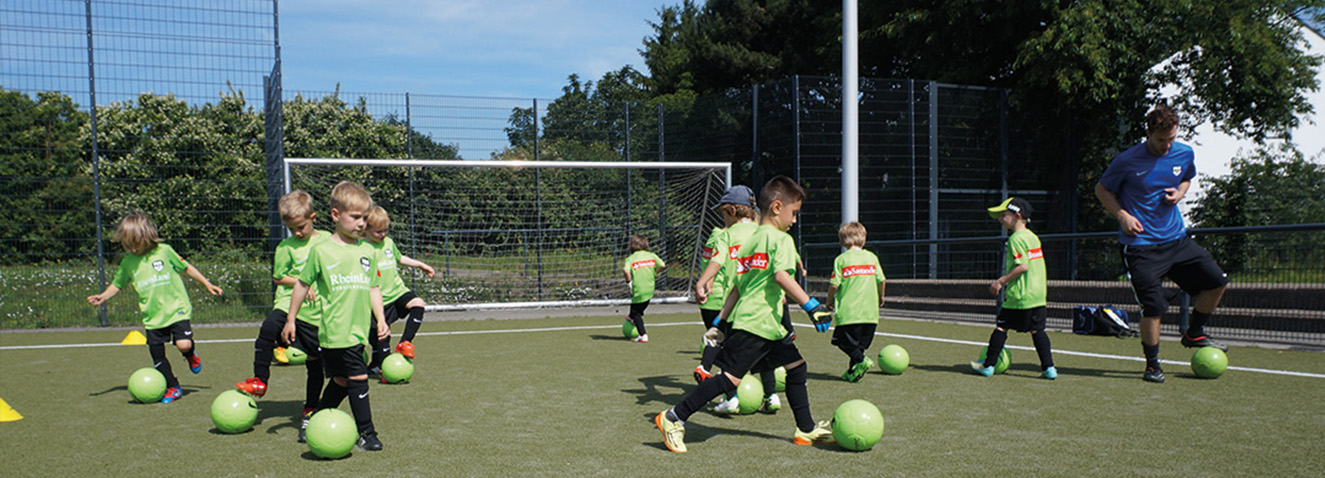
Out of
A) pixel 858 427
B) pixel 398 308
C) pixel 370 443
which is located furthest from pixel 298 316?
pixel 858 427

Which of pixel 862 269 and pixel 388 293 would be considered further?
pixel 388 293

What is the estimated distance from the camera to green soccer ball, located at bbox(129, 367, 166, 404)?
19.6ft

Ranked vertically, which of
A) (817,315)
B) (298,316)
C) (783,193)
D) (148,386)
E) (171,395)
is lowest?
(171,395)

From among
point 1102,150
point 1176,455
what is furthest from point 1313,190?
point 1176,455

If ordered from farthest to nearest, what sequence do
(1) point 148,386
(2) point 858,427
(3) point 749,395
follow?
1. (1) point 148,386
2. (3) point 749,395
3. (2) point 858,427

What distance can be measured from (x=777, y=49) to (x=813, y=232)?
16101 mm

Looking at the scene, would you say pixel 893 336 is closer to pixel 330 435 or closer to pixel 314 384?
pixel 314 384

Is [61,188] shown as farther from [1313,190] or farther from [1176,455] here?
[1313,190]

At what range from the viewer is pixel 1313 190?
16797 mm

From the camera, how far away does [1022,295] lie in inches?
269

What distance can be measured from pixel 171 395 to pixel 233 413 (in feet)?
5.61

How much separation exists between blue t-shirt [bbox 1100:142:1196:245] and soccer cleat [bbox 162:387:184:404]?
724cm

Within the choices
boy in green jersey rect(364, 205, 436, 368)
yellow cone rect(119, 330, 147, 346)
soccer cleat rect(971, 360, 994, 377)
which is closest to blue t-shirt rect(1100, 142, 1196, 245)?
soccer cleat rect(971, 360, 994, 377)

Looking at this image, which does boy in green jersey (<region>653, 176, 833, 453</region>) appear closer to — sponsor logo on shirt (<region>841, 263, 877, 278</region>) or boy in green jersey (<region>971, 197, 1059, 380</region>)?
sponsor logo on shirt (<region>841, 263, 877, 278</region>)
